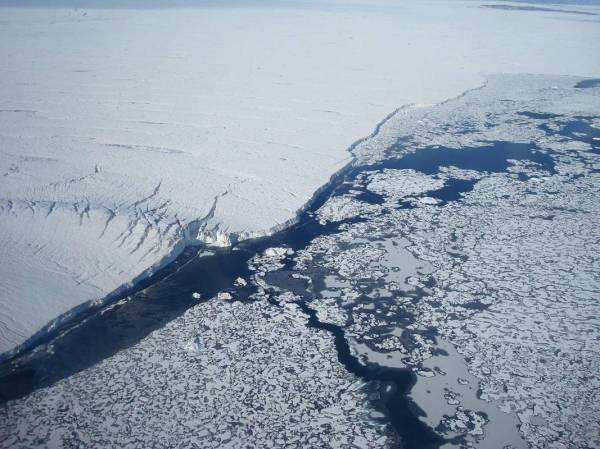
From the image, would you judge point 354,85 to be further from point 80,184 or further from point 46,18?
point 46,18

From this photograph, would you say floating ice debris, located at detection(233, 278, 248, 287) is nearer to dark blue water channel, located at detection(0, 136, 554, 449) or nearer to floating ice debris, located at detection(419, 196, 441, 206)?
dark blue water channel, located at detection(0, 136, 554, 449)

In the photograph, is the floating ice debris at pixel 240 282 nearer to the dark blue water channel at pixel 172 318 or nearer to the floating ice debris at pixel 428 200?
the dark blue water channel at pixel 172 318

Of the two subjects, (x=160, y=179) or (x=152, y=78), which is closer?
(x=160, y=179)

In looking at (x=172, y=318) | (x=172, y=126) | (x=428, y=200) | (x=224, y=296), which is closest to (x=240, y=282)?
(x=224, y=296)

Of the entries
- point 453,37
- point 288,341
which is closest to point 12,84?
point 288,341

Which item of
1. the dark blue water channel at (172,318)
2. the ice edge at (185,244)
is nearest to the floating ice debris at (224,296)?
the dark blue water channel at (172,318)

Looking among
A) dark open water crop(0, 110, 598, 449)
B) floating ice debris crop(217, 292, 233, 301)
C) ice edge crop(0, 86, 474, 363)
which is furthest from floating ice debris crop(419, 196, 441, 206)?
floating ice debris crop(217, 292, 233, 301)
